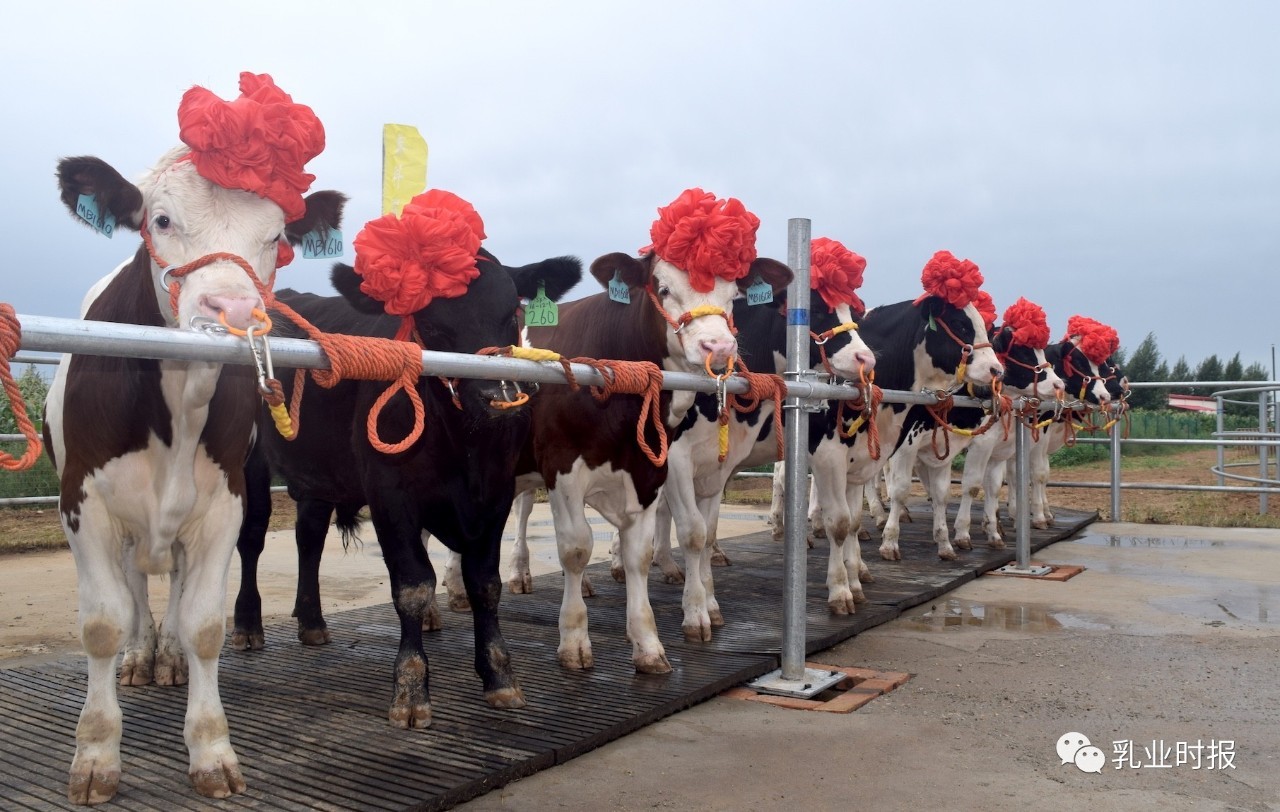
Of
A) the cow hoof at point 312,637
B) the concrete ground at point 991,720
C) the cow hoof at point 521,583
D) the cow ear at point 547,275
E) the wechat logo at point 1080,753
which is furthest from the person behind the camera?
the cow hoof at point 521,583

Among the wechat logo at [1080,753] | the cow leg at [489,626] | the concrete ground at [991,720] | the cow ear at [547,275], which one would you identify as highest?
the cow ear at [547,275]

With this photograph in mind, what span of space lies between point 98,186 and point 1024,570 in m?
6.79

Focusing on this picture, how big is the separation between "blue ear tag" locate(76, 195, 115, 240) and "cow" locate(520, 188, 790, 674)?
2086 millimetres

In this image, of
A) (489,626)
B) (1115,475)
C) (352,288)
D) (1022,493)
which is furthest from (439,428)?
(1115,475)

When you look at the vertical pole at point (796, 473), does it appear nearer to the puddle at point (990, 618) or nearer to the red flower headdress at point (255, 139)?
the puddle at point (990, 618)

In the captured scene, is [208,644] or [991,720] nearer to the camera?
[208,644]

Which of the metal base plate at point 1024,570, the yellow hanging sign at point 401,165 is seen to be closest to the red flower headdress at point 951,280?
the metal base plate at point 1024,570

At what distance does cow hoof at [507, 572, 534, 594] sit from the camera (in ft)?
21.4

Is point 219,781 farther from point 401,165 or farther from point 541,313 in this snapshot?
point 401,165

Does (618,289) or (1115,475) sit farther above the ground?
(618,289)

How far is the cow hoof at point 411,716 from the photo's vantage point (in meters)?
3.62

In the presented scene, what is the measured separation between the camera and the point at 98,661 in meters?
3.00

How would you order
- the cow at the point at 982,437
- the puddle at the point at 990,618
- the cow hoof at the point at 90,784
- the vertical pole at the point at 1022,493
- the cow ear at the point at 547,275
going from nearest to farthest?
1. the cow hoof at the point at 90,784
2. the cow ear at the point at 547,275
3. the puddle at the point at 990,618
4. the vertical pole at the point at 1022,493
5. the cow at the point at 982,437

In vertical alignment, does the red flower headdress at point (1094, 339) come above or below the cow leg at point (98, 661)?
above
